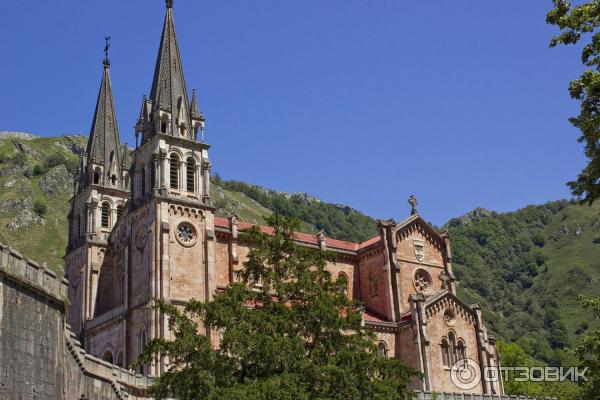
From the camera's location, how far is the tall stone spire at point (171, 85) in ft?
184

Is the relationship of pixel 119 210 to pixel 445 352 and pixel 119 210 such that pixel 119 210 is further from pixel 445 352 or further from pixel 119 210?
pixel 445 352

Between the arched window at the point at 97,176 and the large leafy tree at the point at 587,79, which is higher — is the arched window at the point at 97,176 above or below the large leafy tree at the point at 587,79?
above

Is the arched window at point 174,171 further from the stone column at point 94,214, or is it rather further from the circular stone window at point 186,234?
the stone column at point 94,214

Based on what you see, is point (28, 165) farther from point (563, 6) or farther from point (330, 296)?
point (563, 6)

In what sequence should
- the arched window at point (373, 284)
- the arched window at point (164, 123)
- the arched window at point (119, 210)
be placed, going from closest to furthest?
1. the arched window at point (164, 123)
2. the arched window at point (119, 210)
3. the arched window at point (373, 284)

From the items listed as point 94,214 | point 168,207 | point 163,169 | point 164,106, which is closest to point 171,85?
point 164,106

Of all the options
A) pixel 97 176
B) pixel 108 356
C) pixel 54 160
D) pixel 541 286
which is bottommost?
pixel 108 356

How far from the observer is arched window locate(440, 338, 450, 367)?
58.6 m

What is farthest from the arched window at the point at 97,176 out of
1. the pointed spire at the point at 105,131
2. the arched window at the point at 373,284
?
the arched window at the point at 373,284

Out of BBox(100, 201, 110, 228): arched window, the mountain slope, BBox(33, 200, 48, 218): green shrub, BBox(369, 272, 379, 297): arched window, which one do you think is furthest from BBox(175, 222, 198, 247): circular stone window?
BBox(33, 200, 48, 218): green shrub

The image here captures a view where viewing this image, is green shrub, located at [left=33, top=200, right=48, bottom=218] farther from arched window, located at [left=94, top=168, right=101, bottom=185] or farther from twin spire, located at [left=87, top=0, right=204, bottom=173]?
arched window, located at [left=94, top=168, right=101, bottom=185]

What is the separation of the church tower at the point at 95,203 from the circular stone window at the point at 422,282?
22.4 metres

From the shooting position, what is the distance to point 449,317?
5984 cm

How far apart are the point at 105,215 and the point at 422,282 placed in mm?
24046
